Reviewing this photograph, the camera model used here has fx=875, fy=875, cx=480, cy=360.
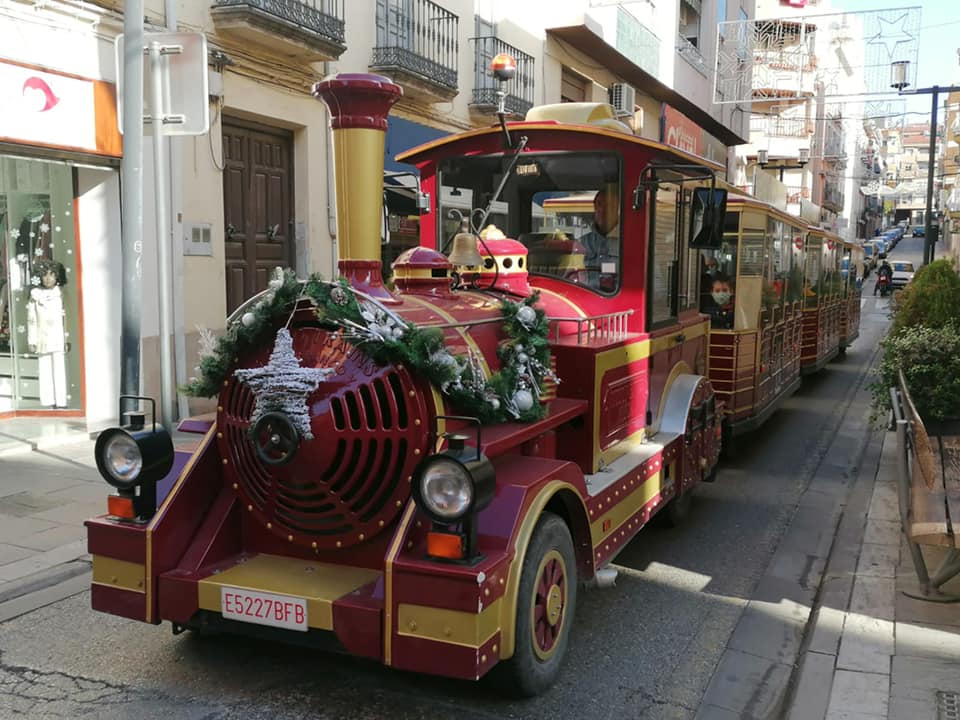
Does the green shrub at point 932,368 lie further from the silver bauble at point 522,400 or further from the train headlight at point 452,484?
the train headlight at point 452,484

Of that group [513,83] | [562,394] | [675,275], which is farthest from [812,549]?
[513,83]

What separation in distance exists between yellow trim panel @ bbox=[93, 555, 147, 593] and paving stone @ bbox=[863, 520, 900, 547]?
450 cm

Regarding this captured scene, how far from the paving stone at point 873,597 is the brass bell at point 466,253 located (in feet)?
8.82

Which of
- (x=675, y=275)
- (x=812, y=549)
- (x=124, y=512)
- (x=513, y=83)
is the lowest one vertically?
(x=812, y=549)

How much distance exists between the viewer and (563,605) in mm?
3688

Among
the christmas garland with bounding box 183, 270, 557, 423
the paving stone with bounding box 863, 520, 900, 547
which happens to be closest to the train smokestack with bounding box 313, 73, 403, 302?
the christmas garland with bounding box 183, 270, 557, 423

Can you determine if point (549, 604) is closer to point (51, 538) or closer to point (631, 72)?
point (51, 538)

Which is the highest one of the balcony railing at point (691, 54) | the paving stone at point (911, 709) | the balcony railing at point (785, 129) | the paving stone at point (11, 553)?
the balcony railing at point (785, 129)

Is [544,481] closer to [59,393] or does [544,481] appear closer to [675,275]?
[675,275]

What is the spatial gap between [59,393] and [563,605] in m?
6.71

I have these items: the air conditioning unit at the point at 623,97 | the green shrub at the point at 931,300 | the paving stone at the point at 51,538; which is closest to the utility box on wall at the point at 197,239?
the paving stone at the point at 51,538

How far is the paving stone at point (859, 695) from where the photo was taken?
3461 millimetres

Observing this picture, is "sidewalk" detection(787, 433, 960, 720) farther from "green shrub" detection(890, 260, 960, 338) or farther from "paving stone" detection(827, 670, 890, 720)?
"green shrub" detection(890, 260, 960, 338)

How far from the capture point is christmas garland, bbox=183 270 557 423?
10.7 feet
